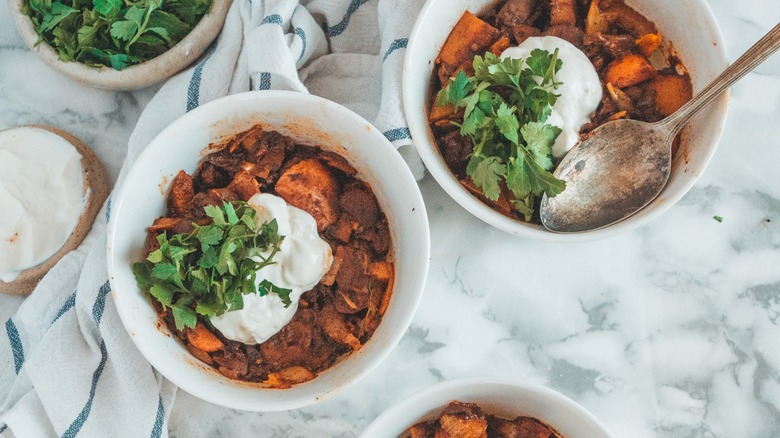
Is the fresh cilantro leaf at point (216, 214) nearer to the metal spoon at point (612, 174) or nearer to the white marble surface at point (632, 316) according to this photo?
the white marble surface at point (632, 316)

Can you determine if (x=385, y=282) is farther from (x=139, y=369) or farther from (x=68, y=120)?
(x=68, y=120)

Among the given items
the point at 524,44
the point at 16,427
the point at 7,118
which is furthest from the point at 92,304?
the point at 524,44

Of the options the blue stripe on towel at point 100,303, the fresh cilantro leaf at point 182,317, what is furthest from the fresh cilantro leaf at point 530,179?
the blue stripe on towel at point 100,303

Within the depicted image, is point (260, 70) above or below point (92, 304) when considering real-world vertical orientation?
above

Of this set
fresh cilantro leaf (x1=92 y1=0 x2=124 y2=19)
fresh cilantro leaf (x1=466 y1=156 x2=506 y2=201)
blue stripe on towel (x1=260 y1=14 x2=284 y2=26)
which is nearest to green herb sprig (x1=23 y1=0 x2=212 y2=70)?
fresh cilantro leaf (x1=92 y1=0 x2=124 y2=19)

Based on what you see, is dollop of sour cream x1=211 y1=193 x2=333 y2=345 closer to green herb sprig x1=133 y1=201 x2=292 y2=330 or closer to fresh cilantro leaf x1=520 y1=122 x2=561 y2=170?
green herb sprig x1=133 y1=201 x2=292 y2=330

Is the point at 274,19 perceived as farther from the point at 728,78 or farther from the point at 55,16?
the point at 728,78

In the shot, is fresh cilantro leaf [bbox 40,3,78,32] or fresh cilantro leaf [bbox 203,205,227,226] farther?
fresh cilantro leaf [bbox 40,3,78,32]
